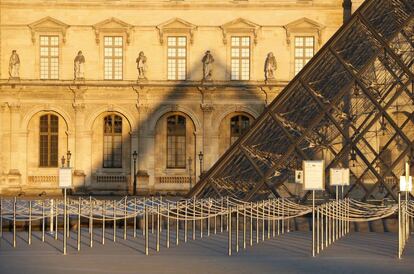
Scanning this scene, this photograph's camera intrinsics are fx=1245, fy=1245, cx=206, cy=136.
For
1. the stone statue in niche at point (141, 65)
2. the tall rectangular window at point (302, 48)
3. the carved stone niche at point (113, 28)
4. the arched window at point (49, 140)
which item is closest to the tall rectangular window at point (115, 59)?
the carved stone niche at point (113, 28)

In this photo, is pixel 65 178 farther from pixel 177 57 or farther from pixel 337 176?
pixel 177 57

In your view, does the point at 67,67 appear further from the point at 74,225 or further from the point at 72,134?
the point at 74,225

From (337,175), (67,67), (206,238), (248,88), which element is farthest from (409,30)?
(67,67)

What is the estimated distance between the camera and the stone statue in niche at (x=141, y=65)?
60125 mm

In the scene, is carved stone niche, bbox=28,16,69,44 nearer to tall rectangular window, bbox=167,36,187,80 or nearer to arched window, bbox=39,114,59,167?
arched window, bbox=39,114,59,167

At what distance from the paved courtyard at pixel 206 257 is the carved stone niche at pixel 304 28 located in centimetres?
3188

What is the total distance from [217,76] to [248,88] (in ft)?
6.08

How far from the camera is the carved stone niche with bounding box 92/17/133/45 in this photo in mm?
60875

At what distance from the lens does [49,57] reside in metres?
61.1

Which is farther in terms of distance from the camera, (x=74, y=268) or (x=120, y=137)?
(x=120, y=137)

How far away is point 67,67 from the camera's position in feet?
200

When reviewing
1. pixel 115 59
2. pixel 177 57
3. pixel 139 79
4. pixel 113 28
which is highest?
pixel 113 28

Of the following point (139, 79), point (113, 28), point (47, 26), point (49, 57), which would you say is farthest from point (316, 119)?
point (47, 26)

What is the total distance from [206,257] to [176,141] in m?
37.4
